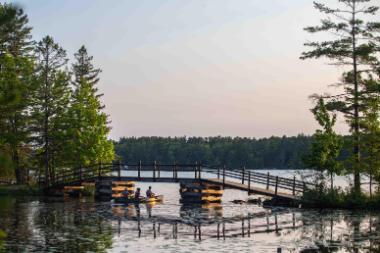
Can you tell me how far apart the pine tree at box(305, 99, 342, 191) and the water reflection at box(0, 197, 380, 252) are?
5146 millimetres

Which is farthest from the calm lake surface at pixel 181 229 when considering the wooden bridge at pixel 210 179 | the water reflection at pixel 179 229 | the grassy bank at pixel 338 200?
the wooden bridge at pixel 210 179

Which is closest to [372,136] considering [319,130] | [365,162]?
[365,162]

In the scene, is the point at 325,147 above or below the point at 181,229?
above

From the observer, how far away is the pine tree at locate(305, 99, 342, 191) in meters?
44.9

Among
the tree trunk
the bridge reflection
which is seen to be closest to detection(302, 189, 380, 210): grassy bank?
the tree trunk

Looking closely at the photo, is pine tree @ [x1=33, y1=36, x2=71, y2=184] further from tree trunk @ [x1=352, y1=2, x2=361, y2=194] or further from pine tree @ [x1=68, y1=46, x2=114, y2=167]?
tree trunk @ [x1=352, y1=2, x2=361, y2=194]

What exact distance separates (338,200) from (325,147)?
16.9 ft

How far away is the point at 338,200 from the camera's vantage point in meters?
41.6

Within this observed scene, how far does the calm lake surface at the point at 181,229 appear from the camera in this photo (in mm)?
24719

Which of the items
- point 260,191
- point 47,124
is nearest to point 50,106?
point 47,124

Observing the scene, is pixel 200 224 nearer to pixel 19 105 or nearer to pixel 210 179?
pixel 210 179

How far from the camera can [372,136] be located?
41.5 metres

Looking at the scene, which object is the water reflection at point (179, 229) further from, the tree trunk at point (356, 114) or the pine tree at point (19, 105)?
the pine tree at point (19, 105)

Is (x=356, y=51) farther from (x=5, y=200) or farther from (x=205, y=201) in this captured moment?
(x=5, y=200)
